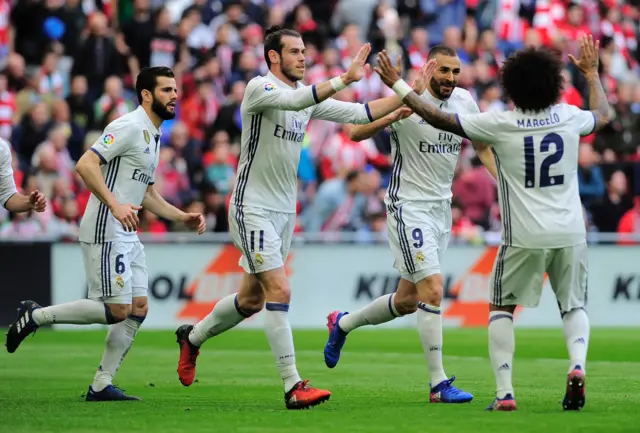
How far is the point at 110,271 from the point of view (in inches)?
439

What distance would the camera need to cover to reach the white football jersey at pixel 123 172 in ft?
36.4

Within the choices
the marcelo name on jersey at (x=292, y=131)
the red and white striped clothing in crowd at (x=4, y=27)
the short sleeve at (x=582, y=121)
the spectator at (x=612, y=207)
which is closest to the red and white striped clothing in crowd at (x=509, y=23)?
the spectator at (x=612, y=207)

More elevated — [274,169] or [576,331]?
[274,169]

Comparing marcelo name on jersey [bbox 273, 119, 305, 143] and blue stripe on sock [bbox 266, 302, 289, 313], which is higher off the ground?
marcelo name on jersey [bbox 273, 119, 305, 143]

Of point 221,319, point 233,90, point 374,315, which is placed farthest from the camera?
point 233,90

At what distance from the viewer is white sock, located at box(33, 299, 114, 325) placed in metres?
11.2

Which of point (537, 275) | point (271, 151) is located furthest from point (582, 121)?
point (271, 151)

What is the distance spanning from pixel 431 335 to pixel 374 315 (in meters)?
1.22

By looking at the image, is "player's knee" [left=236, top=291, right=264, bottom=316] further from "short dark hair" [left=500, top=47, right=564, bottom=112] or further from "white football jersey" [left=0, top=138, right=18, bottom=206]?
"short dark hair" [left=500, top=47, right=564, bottom=112]

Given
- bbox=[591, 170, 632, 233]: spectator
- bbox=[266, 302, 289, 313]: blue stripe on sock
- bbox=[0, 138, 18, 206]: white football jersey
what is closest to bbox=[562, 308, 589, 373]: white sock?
bbox=[266, 302, 289, 313]: blue stripe on sock

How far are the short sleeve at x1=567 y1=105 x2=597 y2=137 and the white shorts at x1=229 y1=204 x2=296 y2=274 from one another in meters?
2.56

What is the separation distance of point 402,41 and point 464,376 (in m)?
13.6

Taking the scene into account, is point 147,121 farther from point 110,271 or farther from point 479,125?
point 479,125

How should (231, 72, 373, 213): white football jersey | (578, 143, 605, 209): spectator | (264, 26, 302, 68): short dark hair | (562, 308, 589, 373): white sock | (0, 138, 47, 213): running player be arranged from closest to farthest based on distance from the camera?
1. (562, 308, 589, 373): white sock
2. (231, 72, 373, 213): white football jersey
3. (264, 26, 302, 68): short dark hair
4. (0, 138, 47, 213): running player
5. (578, 143, 605, 209): spectator
